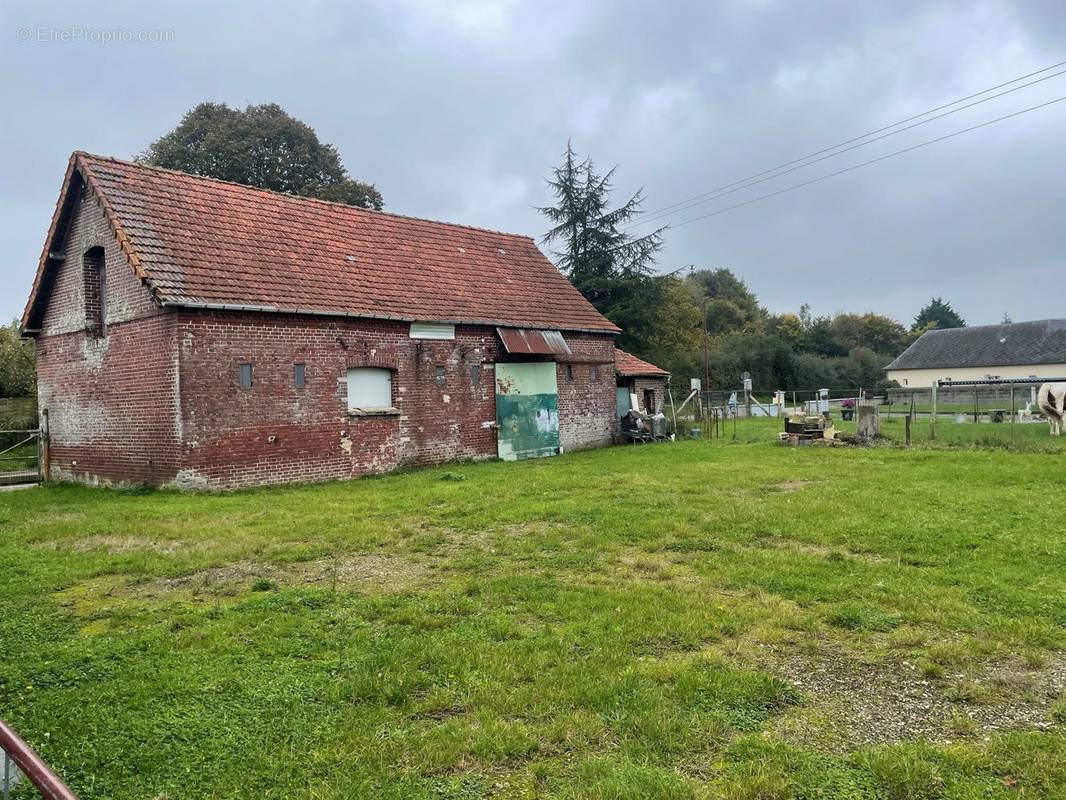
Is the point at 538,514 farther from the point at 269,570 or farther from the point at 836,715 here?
the point at 836,715

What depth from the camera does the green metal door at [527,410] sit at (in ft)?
58.7

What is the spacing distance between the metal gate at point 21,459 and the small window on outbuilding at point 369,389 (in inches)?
299

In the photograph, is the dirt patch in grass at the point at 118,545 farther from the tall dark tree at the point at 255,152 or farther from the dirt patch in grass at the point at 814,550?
the tall dark tree at the point at 255,152

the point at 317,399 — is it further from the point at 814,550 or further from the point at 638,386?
the point at 638,386

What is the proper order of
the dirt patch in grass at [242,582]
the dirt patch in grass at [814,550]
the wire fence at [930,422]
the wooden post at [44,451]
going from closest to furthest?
the dirt patch in grass at [242,582], the dirt patch in grass at [814,550], the wooden post at [44,451], the wire fence at [930,422]

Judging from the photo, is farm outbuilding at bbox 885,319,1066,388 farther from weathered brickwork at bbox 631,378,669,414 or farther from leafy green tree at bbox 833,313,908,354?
weathered brickwork at bbox 631,378,669,414

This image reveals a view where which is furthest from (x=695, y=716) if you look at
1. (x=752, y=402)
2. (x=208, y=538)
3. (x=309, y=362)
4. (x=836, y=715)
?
(x=752, y=402)

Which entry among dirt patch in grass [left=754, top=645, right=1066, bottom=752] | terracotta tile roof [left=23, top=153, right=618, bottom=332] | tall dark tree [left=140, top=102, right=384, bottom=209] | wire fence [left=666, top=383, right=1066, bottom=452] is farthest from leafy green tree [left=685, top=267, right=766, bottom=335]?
dirt patch in grass [left=754, top=645, right=1066, bottom=752]

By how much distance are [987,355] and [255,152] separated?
176 ft

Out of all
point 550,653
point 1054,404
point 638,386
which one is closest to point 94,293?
point 550,653

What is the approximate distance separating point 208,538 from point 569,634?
18.3 feet

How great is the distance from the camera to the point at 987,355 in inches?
2111

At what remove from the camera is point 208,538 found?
27.8 feet

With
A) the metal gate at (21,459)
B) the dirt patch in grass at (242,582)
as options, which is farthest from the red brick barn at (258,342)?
the dirt patch in grass at (242,582)
